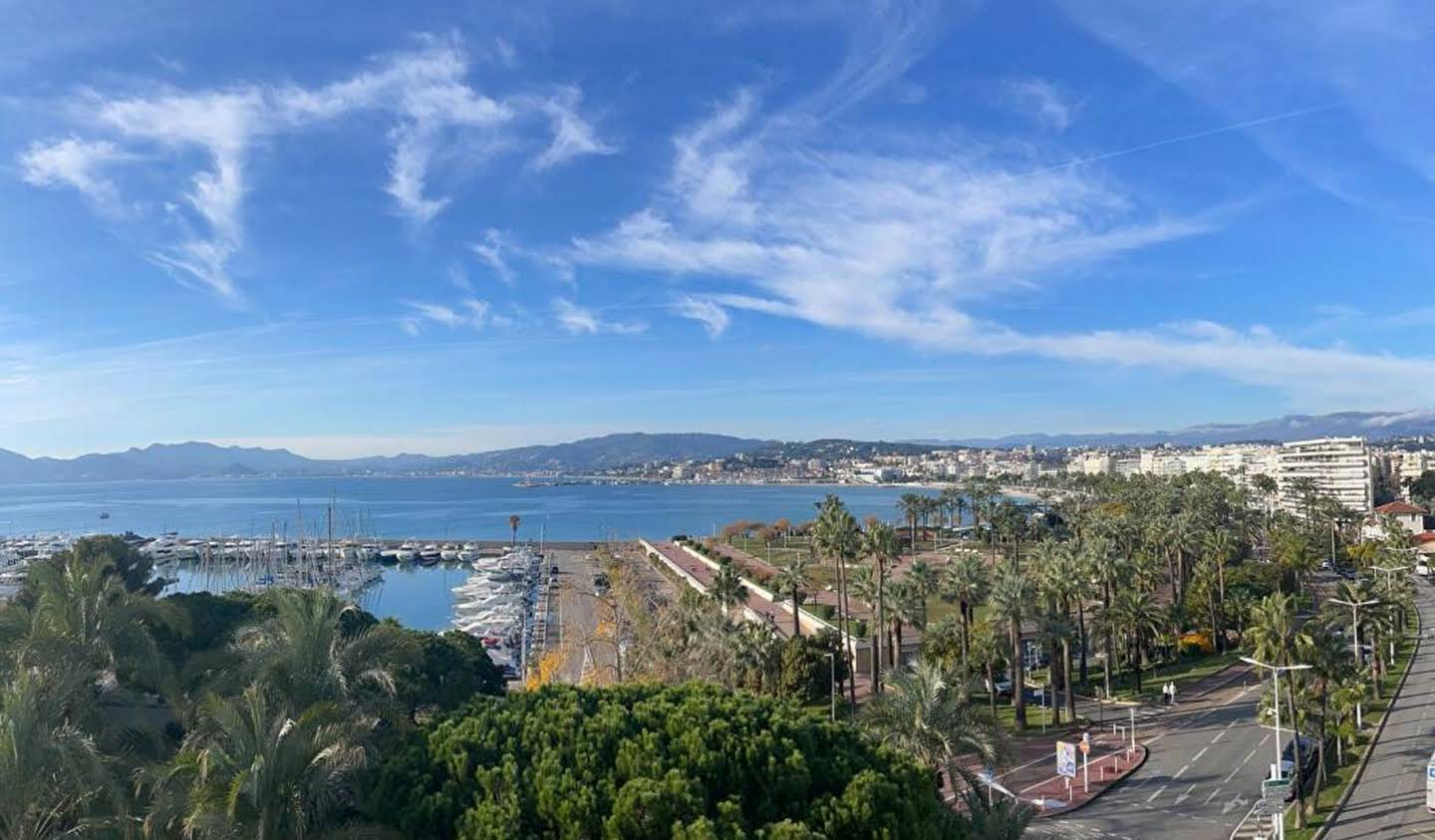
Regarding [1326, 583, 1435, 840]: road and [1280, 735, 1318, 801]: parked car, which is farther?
[1280, 735, 1318, 801]: parked car

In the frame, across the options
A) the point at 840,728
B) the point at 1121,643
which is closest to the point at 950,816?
the point at 840,728

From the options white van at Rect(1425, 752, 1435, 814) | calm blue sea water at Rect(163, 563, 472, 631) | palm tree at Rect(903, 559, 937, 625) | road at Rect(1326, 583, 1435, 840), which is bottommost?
calm blue sea water at Rect(163, 563, 472, 631)

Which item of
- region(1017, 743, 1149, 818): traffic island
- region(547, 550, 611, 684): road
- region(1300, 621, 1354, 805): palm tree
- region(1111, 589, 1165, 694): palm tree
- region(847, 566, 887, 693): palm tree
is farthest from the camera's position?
region(547, 550, 611, 684): road

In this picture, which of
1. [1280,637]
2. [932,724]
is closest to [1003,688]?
[1280,637]

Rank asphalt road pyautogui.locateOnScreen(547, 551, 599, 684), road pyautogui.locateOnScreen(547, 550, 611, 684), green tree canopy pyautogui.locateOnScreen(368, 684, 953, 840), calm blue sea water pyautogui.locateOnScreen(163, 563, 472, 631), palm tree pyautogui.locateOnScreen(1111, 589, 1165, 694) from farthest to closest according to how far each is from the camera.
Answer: calm blue sea water pyautogui.locateOnScreen(163, 563, 472, 631), road pyautogui.locateOnScreen(547, 550, 611, 684), asphalt road pyautogui.locateOnScreen(547, 551, 599, 684), palm tree pyautogui.locateOnScreen(1111, 589, 1165, 694), green tree canopy pyautogui.locateOnScreen(368, 684, 953, 840)

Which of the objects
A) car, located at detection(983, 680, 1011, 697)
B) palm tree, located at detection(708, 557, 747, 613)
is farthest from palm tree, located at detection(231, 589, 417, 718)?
car, located at detection(983, 680, 1011, 697)

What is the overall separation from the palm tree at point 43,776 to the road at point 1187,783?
1771cm

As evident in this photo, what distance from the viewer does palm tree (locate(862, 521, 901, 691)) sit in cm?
3497

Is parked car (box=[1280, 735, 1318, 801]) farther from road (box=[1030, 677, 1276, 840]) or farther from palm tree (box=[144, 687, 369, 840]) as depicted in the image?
palm tree (box=[144, 687, 369, 840])

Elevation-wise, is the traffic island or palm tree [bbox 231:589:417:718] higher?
palm tree [bbox 231:589:417:718]

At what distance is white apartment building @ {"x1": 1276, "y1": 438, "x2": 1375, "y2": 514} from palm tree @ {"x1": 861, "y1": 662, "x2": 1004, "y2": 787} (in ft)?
358

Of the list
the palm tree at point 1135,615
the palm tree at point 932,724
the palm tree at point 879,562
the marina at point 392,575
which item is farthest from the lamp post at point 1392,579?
the marina at point 392,575

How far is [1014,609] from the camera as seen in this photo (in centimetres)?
3077

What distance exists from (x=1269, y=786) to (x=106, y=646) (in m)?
22.7
